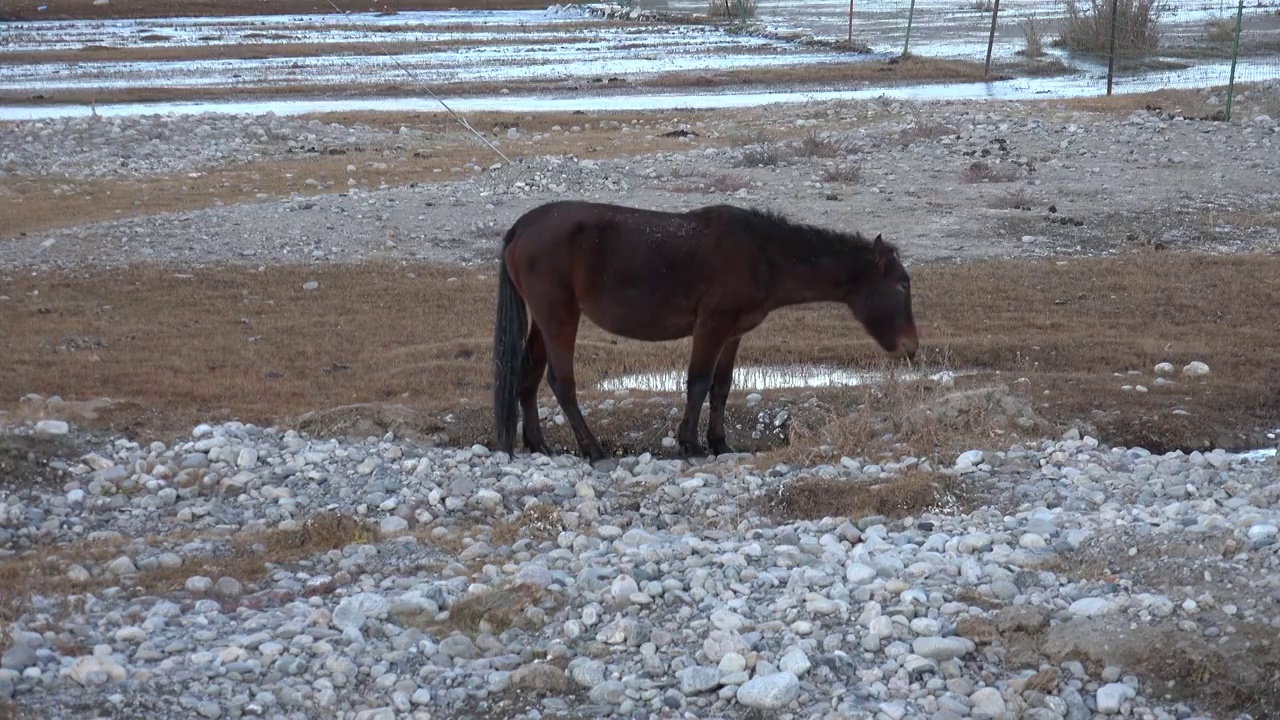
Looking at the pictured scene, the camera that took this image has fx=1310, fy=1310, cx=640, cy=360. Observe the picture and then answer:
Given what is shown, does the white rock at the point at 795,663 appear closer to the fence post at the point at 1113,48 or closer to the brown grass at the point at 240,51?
the fence post at the point at 1113,48

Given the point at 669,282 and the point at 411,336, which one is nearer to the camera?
the point at 669,282

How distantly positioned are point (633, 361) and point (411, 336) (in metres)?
2.37

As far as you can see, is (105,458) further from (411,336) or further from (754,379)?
(754,379)

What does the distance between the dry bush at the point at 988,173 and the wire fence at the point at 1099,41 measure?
25.9ft

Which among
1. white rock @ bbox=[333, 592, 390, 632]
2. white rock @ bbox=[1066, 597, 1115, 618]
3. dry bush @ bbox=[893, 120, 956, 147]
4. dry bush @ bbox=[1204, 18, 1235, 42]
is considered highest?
dry bush @ bbox=[1204, 18, 1235, 42]

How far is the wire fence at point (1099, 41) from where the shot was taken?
1363 inches

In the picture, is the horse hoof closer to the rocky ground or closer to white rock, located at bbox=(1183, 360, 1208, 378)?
the rocky ground

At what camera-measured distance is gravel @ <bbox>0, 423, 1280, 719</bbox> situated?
5.72 m

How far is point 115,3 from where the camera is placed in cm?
7112

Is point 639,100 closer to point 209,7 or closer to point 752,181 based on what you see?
point 752,181

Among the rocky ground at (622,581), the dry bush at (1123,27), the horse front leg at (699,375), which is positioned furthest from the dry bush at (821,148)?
the dry bush at (1123,27)

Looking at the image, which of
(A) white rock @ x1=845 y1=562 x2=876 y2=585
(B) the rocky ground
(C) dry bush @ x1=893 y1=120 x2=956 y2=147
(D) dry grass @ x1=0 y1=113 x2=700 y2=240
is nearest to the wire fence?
(C) dry bush @ x1=893 y1=120 x2=956 y2=147

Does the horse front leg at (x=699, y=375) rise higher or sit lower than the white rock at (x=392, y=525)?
higher

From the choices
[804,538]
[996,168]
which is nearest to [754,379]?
[804,538]
